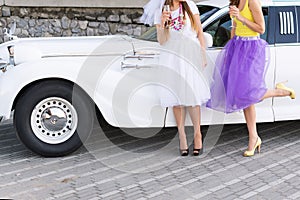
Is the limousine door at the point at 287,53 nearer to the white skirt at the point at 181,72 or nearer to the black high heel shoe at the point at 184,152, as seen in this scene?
the white skirt at the point at 181,72

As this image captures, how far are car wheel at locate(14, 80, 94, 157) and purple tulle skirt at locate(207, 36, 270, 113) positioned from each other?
4.75 feet

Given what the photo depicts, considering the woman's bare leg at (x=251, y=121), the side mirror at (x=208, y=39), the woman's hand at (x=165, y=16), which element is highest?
the woman's hand at (x=165, y=16)

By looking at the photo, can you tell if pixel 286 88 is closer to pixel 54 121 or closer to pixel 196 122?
pixel 196 122

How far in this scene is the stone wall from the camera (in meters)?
11.9

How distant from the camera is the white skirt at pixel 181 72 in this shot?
18.4 ft

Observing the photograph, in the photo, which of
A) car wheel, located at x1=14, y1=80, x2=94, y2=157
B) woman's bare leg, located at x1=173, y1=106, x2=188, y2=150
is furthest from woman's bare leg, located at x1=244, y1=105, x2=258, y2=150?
car wheel, located at x1=14, y1=80, x2=94, y2=157

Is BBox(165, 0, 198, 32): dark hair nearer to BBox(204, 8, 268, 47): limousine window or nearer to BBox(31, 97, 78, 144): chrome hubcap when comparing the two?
BBox(204, 8, 268, 47): limousine window

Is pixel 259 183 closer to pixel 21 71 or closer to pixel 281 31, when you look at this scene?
pixel 281 31

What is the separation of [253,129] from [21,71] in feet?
8.72

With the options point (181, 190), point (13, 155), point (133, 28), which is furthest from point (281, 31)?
point (133, 28)

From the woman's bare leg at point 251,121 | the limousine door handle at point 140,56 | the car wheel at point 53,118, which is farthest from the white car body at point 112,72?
the woman's bare leg at point 251,121

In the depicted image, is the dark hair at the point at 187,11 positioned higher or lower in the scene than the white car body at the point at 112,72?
higher

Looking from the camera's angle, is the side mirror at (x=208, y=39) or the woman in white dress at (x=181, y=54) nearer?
the woman in white dress at (x=181, y=54)

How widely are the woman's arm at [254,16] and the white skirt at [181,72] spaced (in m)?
0.52
